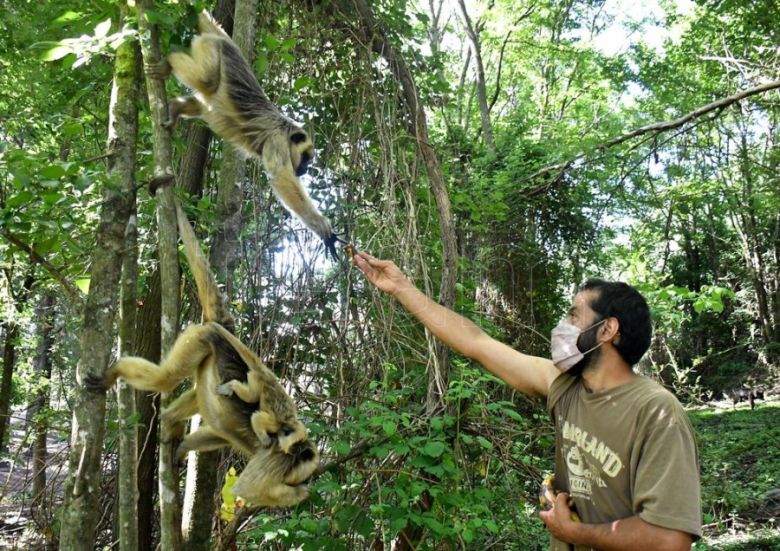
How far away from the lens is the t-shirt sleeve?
2.25m

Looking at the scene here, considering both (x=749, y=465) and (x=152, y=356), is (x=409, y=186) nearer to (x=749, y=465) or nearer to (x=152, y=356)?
(x=152, y=356)

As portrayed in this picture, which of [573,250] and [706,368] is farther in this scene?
[706,368]

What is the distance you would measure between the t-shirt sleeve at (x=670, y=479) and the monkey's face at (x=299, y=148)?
3.51 metres

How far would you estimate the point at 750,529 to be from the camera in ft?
29.1

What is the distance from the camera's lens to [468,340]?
3.38m

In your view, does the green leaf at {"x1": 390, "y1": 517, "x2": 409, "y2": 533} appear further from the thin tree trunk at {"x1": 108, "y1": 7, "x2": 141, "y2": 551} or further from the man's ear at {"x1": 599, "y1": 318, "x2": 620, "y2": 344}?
the man's ear at {"x1": 599, "y1": 318, "x2": 620, "y2": 344}

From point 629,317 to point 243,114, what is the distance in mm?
3468

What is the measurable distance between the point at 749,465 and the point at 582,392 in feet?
37.2

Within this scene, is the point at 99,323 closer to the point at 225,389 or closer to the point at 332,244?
the point at 225,389

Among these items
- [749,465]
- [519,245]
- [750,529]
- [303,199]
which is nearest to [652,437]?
[303,199]

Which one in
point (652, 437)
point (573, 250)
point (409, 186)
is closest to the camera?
point (652, 437)

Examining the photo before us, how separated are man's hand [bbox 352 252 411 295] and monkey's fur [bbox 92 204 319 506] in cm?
83

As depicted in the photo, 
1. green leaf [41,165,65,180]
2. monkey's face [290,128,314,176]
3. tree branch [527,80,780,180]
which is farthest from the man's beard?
tree branch [527,80,780,180]

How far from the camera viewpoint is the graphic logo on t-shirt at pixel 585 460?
253cm
